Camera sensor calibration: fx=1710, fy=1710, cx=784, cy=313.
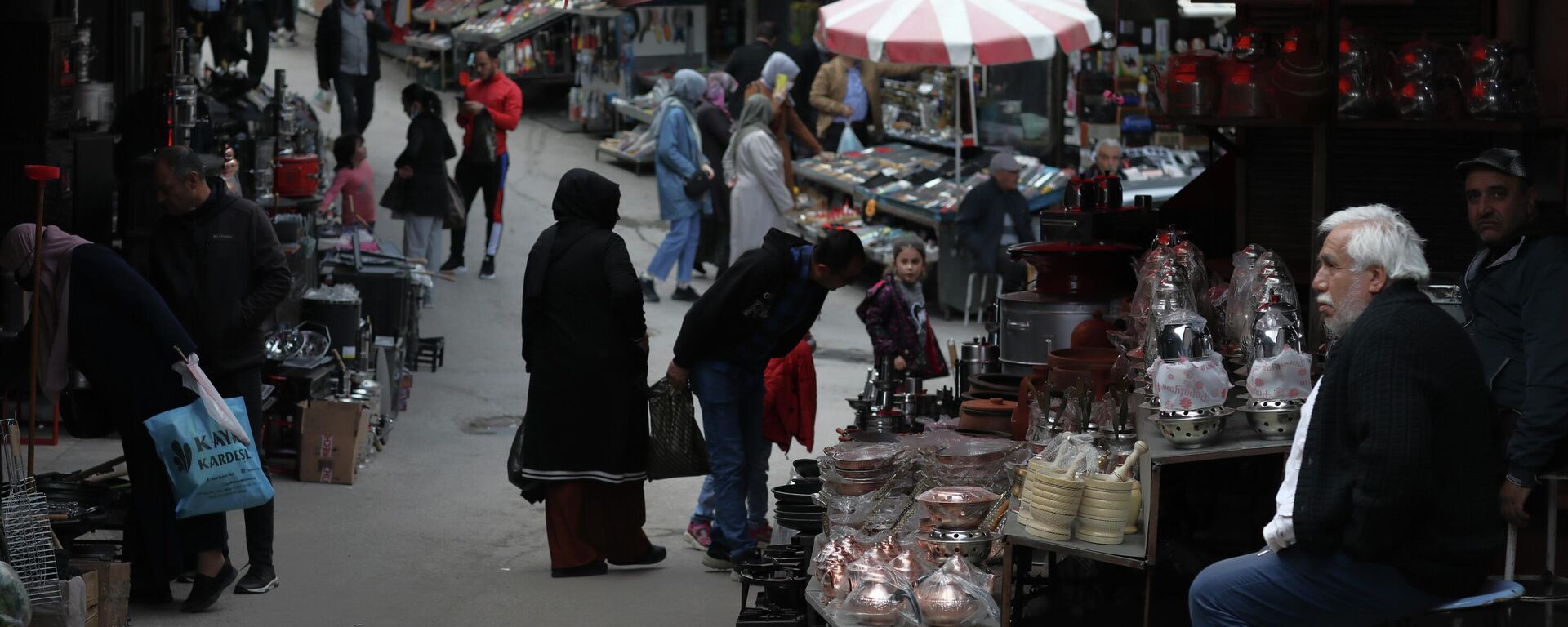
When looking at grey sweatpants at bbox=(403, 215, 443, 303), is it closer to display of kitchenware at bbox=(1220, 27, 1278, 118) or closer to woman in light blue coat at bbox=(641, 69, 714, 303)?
woman in light blue coat at bbox=(641, 69, 714, 303)

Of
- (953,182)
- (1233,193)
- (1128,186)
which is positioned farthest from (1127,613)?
(953,182)

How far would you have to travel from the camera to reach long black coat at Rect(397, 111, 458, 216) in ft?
41.9

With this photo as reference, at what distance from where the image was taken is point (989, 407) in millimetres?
6188

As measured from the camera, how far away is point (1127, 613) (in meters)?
6.06

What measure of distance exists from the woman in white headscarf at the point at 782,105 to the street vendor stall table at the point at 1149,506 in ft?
25.6

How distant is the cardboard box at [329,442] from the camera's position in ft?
28.5

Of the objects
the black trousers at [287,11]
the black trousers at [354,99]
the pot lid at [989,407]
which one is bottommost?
the pot lid at [989,407]

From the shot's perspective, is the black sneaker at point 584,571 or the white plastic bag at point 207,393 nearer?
the white plastic bag at point 207,393

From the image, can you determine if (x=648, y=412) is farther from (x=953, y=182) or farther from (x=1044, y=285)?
(x=953, y=182)

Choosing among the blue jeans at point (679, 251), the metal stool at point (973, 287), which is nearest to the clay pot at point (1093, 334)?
the metal stool at point (973, 287)

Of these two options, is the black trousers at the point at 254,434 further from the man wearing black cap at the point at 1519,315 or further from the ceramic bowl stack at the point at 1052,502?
the man wearing black cap at the point at 1519,315

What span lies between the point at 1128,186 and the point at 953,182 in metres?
1.83

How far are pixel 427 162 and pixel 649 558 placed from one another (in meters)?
6.23

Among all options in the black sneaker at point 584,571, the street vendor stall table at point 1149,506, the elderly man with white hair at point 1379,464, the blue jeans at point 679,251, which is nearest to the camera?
the elderly man with white hair at point 1379,464
